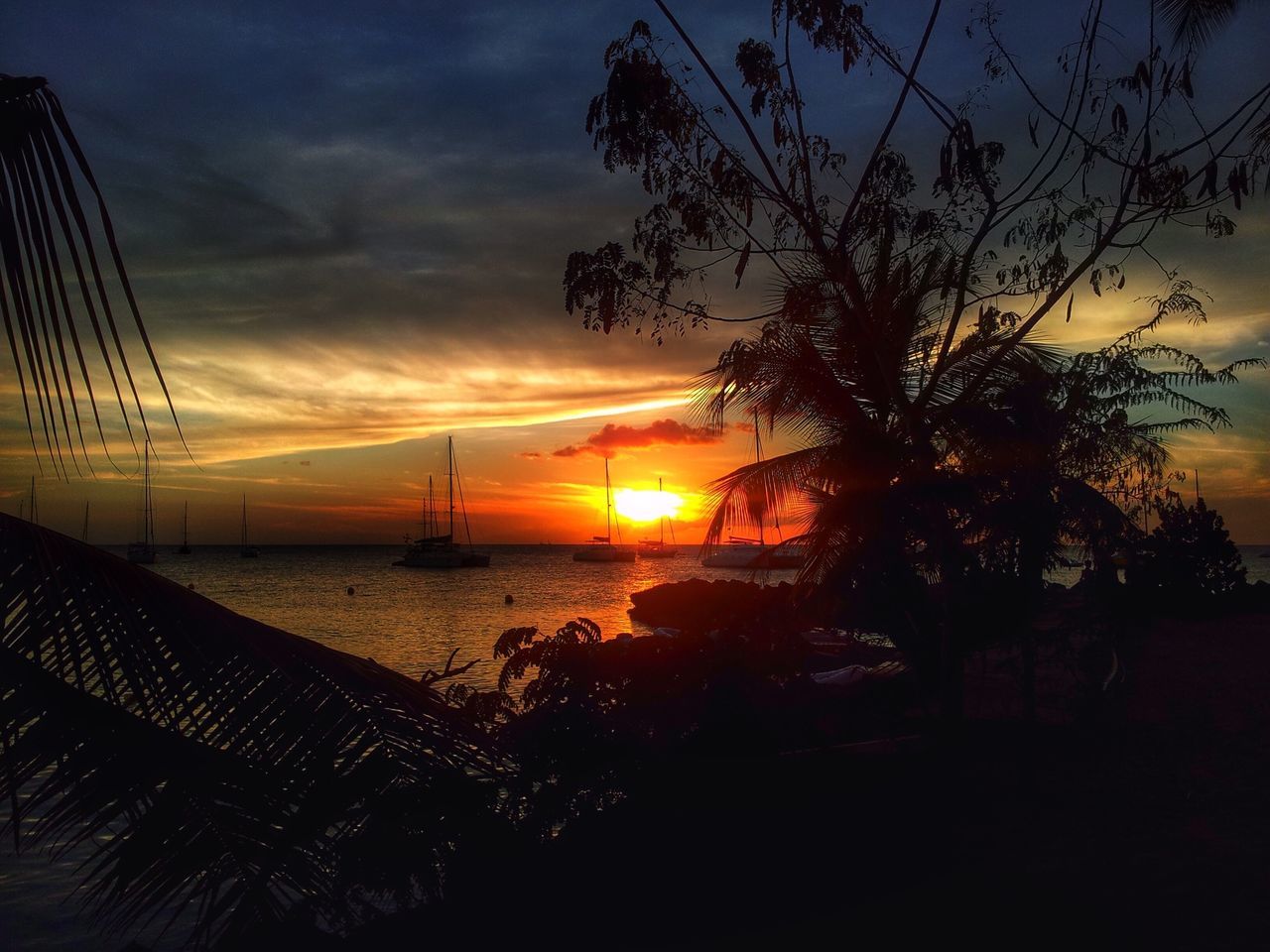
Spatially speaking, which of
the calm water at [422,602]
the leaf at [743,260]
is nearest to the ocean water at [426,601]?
the calm water at [422,602]

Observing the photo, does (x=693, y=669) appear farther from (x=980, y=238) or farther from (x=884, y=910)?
(x=980, y=238)

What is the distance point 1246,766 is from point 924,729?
12.3 feet

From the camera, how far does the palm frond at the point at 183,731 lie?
9.13ft

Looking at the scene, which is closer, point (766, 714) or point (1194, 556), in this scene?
point (766, 714)

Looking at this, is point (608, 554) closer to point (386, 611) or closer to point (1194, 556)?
point (386, 611)

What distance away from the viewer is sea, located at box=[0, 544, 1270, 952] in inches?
416

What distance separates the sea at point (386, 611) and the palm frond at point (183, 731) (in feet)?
6.98

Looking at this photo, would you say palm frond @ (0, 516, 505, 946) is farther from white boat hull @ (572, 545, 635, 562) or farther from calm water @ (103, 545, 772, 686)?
white boat hull @ (572, 545, 635, 562)

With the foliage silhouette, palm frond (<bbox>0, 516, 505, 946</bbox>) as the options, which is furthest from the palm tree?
the foliage silhouette

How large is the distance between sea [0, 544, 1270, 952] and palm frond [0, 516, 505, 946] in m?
2.13

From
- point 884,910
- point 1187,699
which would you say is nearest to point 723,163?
point 884,910

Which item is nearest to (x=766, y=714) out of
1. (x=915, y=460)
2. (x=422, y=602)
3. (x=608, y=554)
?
(x=915, y=460)

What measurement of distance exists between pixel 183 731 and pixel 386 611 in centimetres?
7035

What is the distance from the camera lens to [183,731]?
3.20 meters
